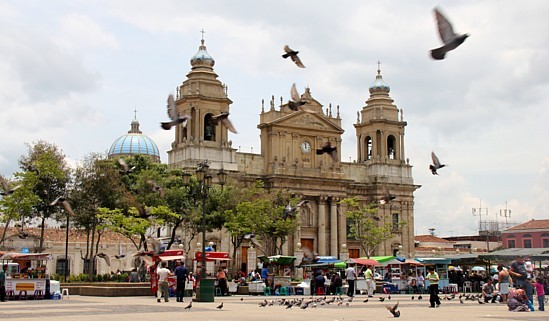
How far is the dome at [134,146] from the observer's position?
276 ft

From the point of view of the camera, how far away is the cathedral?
61469 millimetres

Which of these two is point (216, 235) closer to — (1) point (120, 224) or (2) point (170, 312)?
(1) point (120, 224)

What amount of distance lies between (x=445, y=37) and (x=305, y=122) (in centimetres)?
5465

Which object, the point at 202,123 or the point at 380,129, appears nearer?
the point at 202,123

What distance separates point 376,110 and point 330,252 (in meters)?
16.1

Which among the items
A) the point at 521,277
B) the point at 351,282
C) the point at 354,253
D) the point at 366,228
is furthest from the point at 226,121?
the point at 354,253

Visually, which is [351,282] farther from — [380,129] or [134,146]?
[134,146]

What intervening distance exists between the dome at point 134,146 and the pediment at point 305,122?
23031mm

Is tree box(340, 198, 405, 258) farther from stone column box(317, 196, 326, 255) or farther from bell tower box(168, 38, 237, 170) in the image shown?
bell tower box(168, 38, 237, 170)

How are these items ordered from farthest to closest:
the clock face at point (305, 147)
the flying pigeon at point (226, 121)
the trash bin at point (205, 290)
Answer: the clock face at point (305, 147) → the trash bin at point (205, 290) → the flying pigeon at point (226, 121)

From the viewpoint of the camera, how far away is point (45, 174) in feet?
142

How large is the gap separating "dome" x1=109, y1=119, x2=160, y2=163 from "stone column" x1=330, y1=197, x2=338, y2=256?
83.6ft

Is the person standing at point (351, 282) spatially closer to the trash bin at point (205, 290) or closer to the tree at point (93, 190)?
the trash bin at point (205, 290)

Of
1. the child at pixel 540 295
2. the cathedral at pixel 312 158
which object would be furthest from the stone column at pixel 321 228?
the child at pixel 540 295
